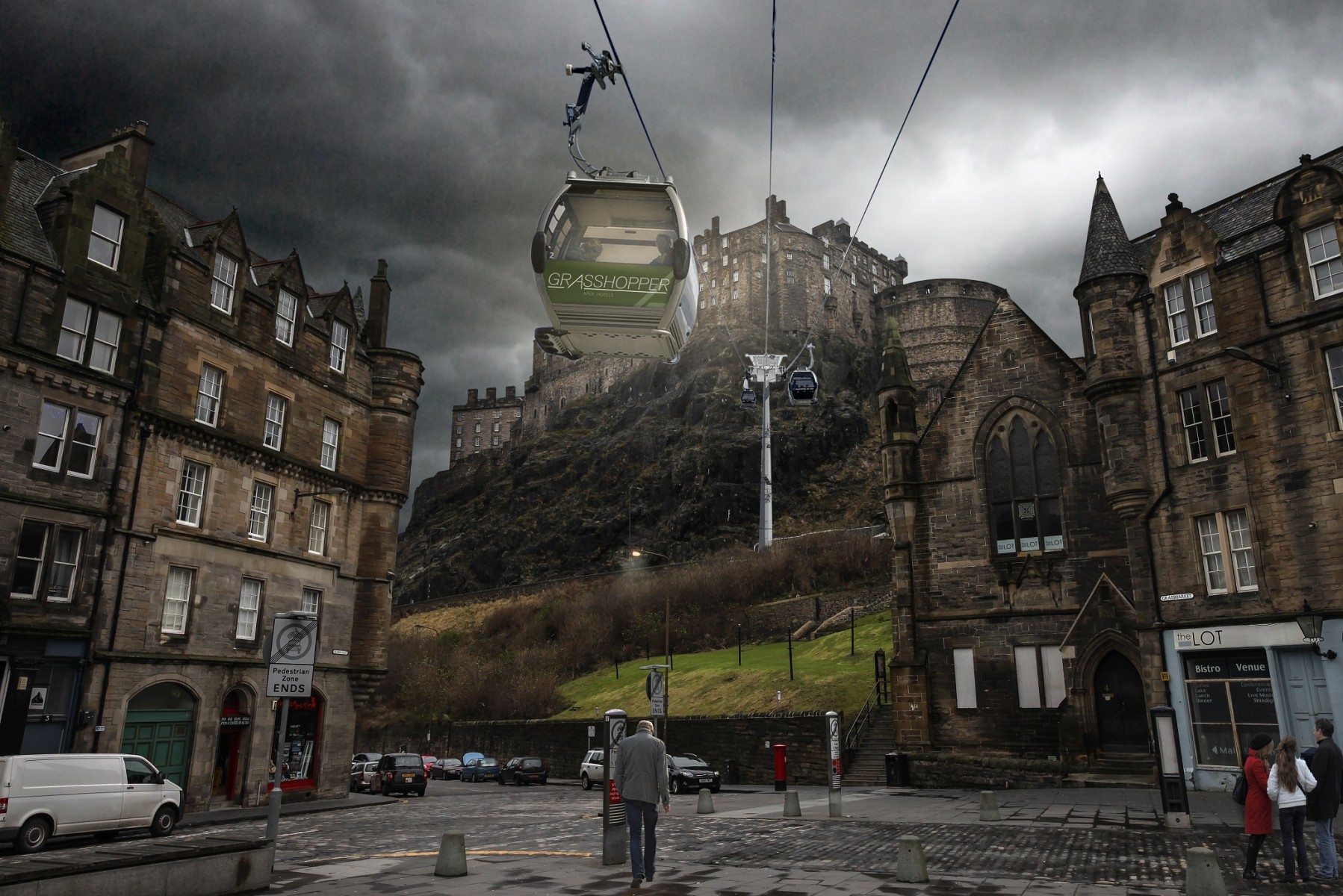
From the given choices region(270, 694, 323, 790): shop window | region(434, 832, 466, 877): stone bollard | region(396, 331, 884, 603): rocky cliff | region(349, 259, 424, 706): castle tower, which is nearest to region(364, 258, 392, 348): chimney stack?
region(349, 259, 424, 706): castle tower

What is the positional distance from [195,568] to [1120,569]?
26.8m

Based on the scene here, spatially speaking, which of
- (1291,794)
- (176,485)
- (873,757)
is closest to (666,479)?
(873,757)

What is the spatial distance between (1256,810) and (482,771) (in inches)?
1533

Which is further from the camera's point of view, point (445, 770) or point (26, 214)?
point (445, 770)

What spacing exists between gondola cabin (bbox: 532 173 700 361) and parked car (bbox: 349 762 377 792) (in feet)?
96.0

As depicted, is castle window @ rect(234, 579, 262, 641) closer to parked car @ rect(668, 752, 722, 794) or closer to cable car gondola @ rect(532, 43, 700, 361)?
parked car @ rect(668, 752, 722, 794)

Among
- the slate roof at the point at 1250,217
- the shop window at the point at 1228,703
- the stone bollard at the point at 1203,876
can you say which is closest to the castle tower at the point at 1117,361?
the slate roof at the point at 1250,217

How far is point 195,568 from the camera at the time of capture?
26.5 metres

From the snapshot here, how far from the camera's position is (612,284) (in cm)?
1422

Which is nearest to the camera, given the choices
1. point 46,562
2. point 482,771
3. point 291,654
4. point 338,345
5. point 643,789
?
point 643,789

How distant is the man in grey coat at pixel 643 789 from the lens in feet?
35.3

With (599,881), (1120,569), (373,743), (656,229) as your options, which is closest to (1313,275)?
(1120,569)

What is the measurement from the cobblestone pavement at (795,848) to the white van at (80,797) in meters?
0.70

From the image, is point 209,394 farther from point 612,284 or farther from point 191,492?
point 612,284
